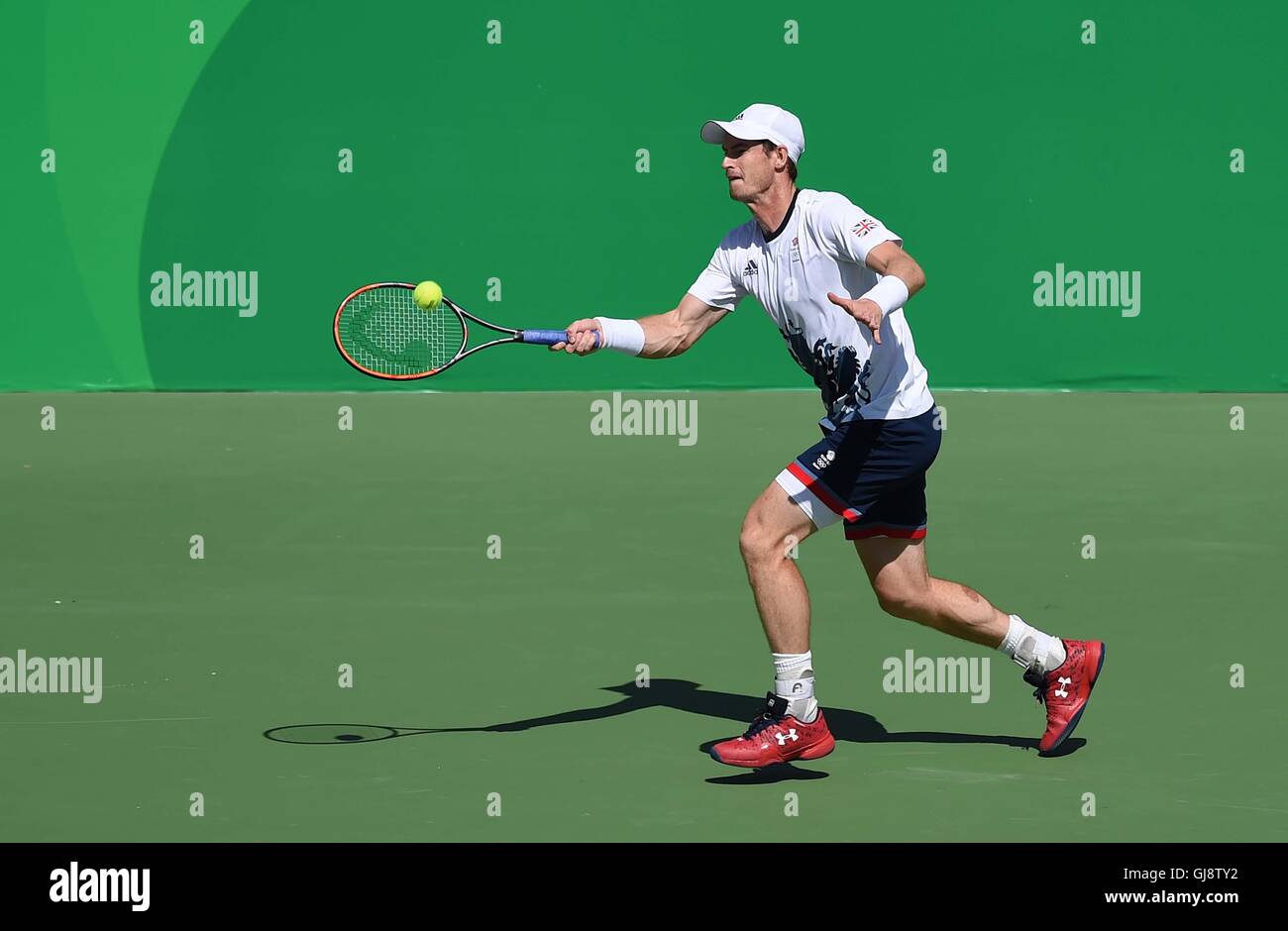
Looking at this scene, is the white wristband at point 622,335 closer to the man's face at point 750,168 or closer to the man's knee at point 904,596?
the man's face at point 750,168

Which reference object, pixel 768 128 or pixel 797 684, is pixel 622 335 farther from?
pixel 797 684

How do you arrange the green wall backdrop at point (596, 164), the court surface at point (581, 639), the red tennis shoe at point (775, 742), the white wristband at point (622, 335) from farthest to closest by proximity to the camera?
1. the green wall backdrop at point (596, 164)
2. the white wristband at point (622, 335)
3. the red tennis shoe at point (775, 742)
4. the court surface at point (581, 639)

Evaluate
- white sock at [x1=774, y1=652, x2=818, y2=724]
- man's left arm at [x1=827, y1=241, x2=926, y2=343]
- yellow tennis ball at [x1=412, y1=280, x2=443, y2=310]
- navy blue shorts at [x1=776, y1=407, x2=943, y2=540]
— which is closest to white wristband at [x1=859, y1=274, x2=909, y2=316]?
man's left arm at [x1=827, y1=241, x2=926, y2=343]

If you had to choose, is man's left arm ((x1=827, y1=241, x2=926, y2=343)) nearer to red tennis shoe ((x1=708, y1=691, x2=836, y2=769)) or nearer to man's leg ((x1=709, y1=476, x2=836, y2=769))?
man's leg ((x1=709, y1=476, x2=836, y2=769))

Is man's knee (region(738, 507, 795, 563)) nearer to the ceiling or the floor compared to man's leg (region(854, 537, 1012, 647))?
nearer to the ceiling

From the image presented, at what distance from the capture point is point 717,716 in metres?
5.98

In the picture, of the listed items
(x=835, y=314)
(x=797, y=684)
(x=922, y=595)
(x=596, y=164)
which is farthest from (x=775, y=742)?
(x=596, y=164)

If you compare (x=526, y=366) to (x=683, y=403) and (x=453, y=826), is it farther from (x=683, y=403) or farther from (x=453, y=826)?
(x=453, y=826)

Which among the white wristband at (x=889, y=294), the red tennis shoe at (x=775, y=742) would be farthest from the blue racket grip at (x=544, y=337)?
the red tennis shoe at (x=775, y=742)

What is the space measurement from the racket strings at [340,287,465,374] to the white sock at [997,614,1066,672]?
6.52ft

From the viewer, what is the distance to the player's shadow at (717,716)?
5415 mm

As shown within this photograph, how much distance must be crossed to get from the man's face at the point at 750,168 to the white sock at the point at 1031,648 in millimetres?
1444

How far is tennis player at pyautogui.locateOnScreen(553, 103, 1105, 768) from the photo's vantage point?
5.52m

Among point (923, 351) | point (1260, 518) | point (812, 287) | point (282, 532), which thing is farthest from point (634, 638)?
point (923, 351)
